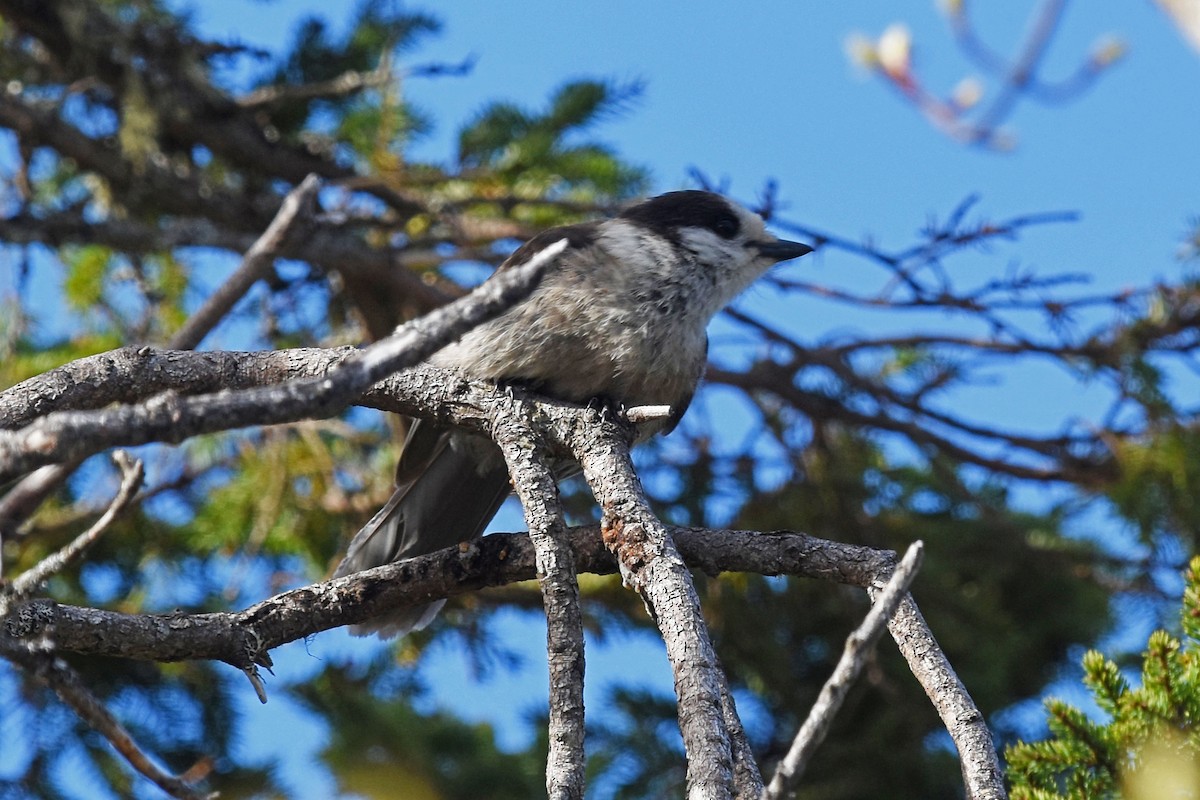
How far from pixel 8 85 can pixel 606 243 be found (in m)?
2.05

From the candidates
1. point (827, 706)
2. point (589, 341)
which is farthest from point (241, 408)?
point (589, 341)

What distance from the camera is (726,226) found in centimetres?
386

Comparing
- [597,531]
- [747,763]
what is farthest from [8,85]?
[747,763]

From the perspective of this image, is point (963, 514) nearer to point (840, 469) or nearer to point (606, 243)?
point (840, 469)

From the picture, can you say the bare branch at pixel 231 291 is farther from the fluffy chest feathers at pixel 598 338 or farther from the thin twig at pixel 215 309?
the fluffy chest feathers at pixel 598 338

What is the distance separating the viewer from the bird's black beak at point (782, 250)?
12.8 ft

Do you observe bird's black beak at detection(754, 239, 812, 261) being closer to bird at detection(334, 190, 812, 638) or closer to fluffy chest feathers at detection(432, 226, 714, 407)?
bird at detection(334, 190, 812, 638)

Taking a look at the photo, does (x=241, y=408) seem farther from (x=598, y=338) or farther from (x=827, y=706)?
(x=598, y=338)

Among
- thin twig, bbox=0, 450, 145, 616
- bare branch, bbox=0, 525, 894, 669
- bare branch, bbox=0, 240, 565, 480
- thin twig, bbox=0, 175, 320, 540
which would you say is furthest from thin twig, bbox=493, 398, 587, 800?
thin twig, bbox=0, 175, 320, 540

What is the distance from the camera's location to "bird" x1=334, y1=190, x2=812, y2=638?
3.06 meters

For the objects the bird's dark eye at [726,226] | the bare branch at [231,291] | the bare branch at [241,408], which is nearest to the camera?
the bare branch at [241,408]

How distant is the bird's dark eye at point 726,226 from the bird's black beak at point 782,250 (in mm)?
82

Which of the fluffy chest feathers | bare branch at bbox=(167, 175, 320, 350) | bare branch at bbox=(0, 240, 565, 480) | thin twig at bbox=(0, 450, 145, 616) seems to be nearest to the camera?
bare branch at bbox=(0, 240, 565, 480)

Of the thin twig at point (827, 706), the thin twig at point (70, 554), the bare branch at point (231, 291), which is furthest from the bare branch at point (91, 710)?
the bare branch at point (231, 291)
